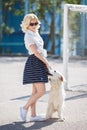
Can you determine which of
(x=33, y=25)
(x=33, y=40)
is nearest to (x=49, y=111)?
(x=33, y=40)

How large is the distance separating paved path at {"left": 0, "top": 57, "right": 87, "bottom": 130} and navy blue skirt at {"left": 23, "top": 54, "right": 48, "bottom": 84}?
73 centimetres

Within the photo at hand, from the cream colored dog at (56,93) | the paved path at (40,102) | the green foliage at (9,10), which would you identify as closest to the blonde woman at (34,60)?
the cream colored dog at (56,93)

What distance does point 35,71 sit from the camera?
8766 mm

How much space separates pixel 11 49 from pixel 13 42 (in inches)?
27.8

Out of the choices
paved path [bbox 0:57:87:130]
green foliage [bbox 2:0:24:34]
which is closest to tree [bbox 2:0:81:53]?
green foliage [bbox 2:0:24:34]

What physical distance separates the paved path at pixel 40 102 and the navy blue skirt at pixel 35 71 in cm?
73

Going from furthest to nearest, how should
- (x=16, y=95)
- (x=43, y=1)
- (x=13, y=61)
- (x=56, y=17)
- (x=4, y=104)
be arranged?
(x=56, y=17) → (x=43, y=1) → (x=13, y=61) → (x=16, y=95) → (x=4, y=104)

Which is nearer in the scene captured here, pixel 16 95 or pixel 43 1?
pixel 16 95

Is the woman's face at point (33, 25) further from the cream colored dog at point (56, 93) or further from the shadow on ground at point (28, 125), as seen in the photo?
the shadow on ground at point (28, 125)

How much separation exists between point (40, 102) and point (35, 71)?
2348mm

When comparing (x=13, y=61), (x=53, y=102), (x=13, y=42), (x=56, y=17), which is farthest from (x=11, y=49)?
(x=53, y=102)

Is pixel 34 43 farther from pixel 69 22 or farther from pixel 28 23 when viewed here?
pixel 69 22

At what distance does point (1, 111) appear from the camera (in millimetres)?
9859

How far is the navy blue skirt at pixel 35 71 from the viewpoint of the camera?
877 cm
